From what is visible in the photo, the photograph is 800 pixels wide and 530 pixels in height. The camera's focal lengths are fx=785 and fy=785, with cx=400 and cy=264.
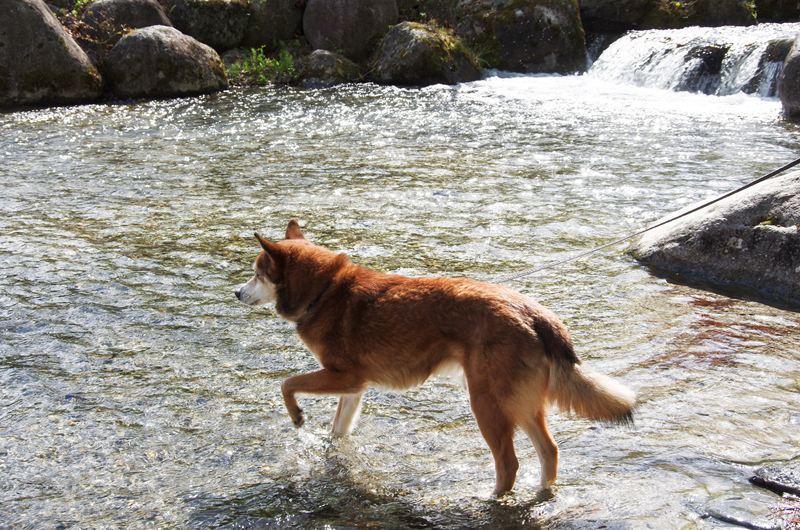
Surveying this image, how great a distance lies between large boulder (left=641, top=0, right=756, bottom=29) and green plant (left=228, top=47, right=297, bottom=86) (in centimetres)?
1063

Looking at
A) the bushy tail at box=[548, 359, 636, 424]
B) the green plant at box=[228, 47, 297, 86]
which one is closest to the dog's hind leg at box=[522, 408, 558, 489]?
the bushy tail at box=[548, 359, 636, 424]

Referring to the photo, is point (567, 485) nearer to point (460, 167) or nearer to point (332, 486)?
point (332, 486)

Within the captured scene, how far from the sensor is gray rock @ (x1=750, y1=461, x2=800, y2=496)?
403 cm

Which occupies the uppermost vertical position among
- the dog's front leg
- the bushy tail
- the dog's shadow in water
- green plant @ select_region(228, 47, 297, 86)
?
green plant @ select_region(228, 47, 297, 86)

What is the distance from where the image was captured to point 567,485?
442cm

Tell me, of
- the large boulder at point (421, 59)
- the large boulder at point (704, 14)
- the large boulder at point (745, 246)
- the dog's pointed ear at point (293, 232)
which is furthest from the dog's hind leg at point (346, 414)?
the large boulder at point (704, 14)

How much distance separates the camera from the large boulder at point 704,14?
74.2 feet

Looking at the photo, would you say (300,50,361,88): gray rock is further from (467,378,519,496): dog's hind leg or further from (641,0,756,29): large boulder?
(467,378,519,496): dog's hind leg

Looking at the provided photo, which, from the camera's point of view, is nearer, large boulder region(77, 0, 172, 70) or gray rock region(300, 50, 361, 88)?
large boulder region(77, 0, 172, 70)

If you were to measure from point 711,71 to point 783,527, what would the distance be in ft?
52.9

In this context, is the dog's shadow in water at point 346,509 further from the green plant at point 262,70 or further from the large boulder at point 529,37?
the large boulder at point 529,37

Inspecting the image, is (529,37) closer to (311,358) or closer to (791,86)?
(791,86)

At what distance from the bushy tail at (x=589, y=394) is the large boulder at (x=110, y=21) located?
17.1m

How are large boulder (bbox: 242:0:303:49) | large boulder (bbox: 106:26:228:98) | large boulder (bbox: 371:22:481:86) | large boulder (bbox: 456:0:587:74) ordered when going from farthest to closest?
large boulder (bbox: 242:0:303:49) < large boulder (bbox: 456:0:587:74) < large boulder (bbox: 371:22:481:86) < large boulder (bbox: 106:26:228:98)
